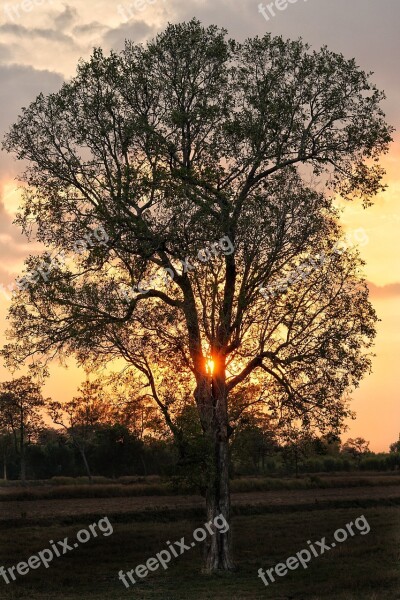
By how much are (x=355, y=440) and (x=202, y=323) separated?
163762 millimetres

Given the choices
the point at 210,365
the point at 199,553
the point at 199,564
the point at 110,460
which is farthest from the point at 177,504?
the point at 110,460

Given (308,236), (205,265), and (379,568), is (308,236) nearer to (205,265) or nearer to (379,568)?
(205,265)

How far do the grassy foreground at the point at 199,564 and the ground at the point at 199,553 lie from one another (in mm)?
40

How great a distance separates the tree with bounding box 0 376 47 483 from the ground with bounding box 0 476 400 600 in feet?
121

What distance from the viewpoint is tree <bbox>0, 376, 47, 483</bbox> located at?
102188 millimetres

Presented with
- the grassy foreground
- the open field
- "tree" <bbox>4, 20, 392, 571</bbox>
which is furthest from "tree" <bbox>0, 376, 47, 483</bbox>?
"tree" <bbox>4, 20, 392, 571</bbox>

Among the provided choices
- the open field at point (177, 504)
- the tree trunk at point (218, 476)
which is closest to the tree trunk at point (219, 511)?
the tree trunk at point (218, 476)

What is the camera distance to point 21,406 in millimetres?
103312

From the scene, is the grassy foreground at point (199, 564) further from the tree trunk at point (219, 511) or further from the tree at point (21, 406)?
the tree at point (21, 406)

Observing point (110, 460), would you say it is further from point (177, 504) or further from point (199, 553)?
point (199, 553)

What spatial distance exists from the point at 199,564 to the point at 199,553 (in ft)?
13.2

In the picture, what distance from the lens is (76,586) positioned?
30.6 meters

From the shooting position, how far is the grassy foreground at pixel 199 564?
1064 inches

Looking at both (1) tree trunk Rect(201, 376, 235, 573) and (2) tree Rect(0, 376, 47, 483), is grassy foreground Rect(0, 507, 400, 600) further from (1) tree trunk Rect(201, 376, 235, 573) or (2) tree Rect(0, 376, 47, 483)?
(2) tree Rect(0, 376, 47, 483)
